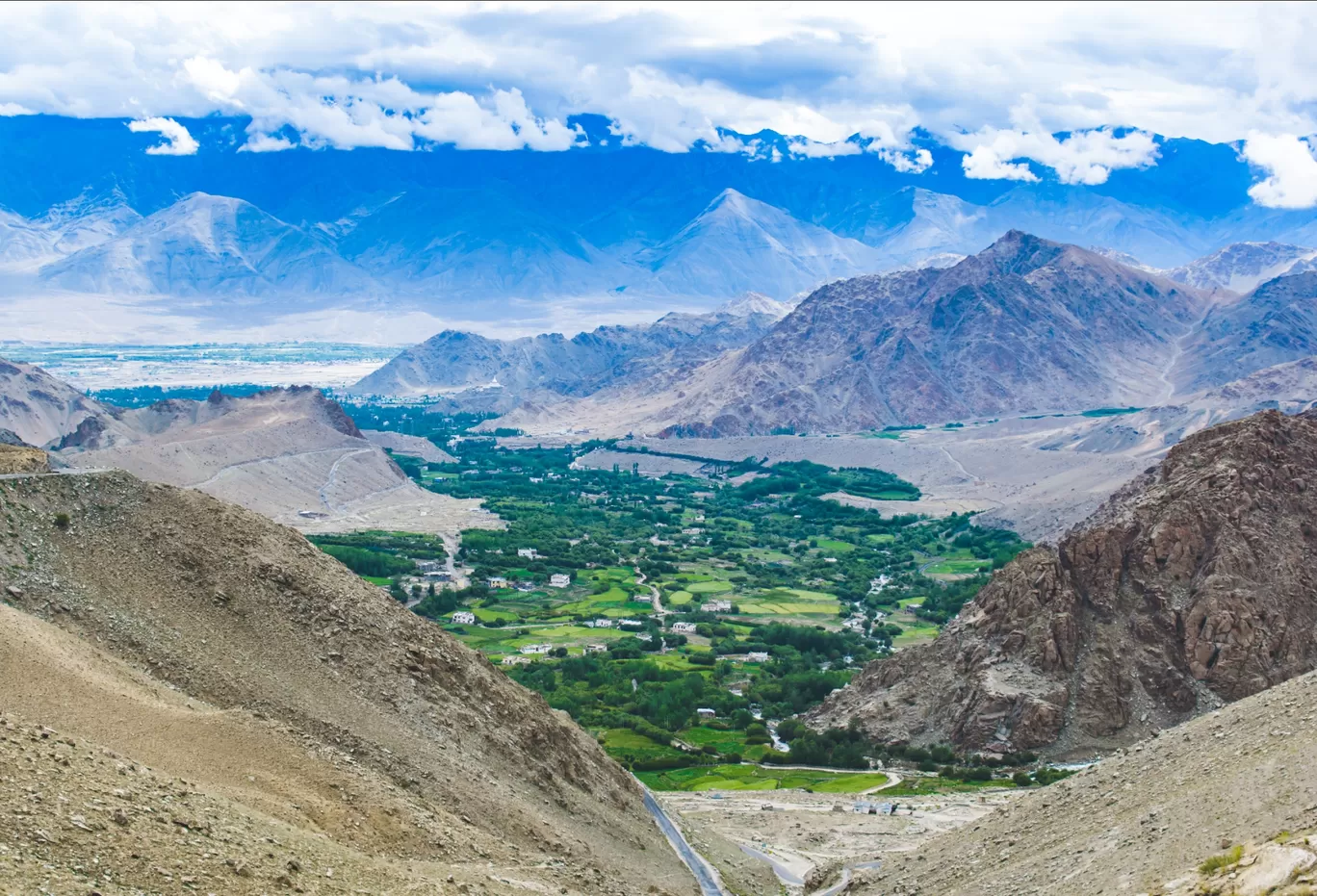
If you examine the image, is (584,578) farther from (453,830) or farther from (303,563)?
(453,830)

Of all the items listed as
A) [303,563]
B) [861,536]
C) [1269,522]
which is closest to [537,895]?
[303,563]

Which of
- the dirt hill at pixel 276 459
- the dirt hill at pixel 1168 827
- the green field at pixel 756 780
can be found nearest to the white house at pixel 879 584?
the dirt hill at pixel 276 459

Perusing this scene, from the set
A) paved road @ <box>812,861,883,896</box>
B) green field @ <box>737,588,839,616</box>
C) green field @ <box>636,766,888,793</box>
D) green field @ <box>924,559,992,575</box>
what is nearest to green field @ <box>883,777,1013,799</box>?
green field @ <box>636,766,888,793</box>

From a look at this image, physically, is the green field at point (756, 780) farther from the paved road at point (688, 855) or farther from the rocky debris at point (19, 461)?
the rocky debris at point (19, 461)

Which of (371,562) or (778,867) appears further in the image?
(371,562)

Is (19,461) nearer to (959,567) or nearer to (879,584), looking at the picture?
(879,584)

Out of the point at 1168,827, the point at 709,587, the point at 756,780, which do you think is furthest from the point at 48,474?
the point at 709,587

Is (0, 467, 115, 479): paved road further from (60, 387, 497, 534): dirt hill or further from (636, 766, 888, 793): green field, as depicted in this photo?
(60, 387, 497, 534): dirt hill
